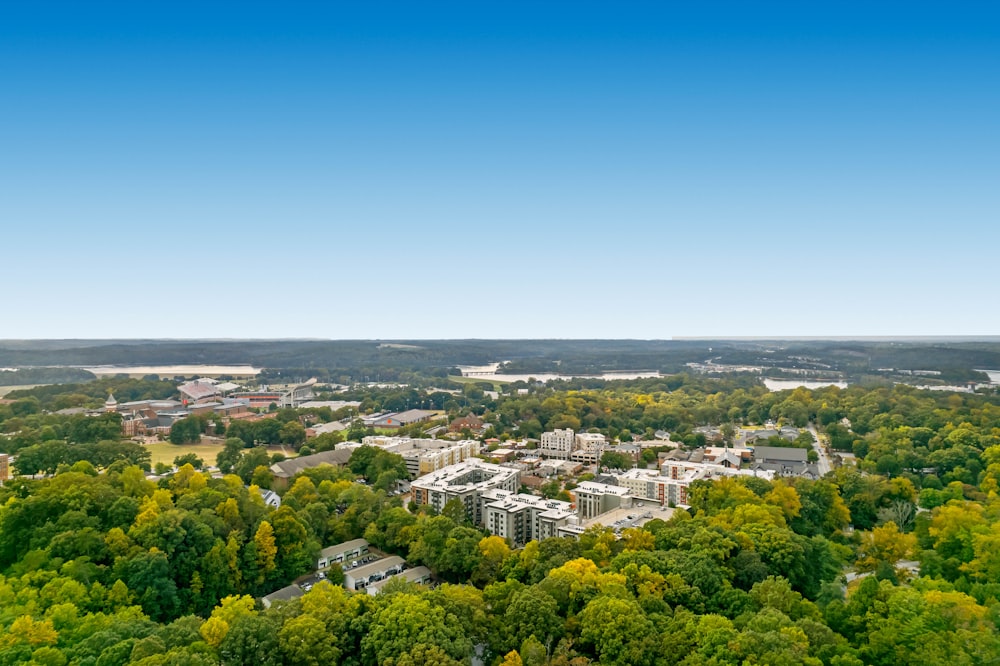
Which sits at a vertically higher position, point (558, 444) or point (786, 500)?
point (786, 500)

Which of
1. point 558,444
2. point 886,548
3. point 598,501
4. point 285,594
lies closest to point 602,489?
point 598,501

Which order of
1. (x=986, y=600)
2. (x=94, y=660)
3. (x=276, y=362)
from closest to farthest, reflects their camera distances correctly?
1. (x=94, y=660)
2. (x=986, y=600)
3. (x=276, y=362)

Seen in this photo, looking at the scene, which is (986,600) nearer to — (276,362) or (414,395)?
(414,395)

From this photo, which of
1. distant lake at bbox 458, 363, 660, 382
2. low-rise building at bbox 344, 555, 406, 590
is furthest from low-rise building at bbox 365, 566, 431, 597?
distant lake at bbox 458, 363, 660, 382

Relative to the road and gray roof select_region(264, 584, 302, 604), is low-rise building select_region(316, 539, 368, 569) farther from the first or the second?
the road

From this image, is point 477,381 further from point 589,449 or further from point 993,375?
point 993,375

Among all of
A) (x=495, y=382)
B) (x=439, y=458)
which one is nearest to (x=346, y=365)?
(x=495, y=382)

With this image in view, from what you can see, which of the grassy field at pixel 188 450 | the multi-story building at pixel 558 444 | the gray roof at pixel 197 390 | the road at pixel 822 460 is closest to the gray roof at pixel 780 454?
the road at pixel 822 460
